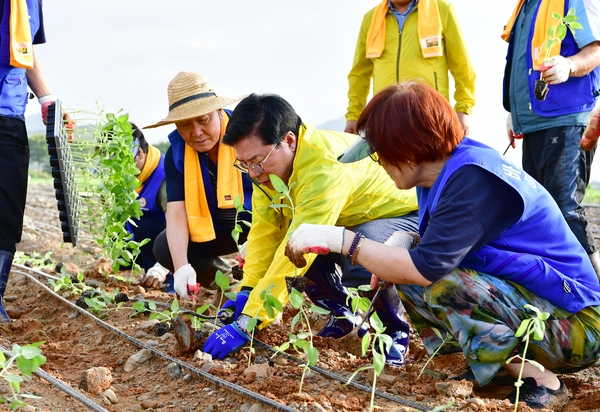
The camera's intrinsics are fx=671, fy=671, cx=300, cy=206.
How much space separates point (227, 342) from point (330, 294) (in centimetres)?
63

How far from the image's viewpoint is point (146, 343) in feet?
9.21

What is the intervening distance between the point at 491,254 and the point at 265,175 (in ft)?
2.94

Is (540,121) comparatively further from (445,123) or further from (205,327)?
(205,327)

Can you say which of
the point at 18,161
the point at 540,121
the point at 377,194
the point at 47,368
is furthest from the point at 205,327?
the point at 540,121

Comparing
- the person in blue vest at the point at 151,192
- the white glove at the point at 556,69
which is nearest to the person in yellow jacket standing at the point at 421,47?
the white glove at the point at 556,69

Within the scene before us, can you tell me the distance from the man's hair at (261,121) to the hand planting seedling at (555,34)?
1265 millimetres

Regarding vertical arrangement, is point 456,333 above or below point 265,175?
below

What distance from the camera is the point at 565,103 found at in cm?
313

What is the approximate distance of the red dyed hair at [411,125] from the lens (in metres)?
1.94

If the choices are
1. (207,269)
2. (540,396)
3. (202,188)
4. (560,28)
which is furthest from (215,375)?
(560,28)

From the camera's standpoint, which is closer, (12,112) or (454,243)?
(454,243)

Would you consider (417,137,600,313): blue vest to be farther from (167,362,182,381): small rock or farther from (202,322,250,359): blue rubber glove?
(167,362,182,381): small rock

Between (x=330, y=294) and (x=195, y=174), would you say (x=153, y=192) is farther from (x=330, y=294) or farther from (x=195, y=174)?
(x=330, y=294)

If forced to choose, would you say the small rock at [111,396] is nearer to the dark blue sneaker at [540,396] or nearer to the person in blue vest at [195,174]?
the person in blue vest at [195,174]
